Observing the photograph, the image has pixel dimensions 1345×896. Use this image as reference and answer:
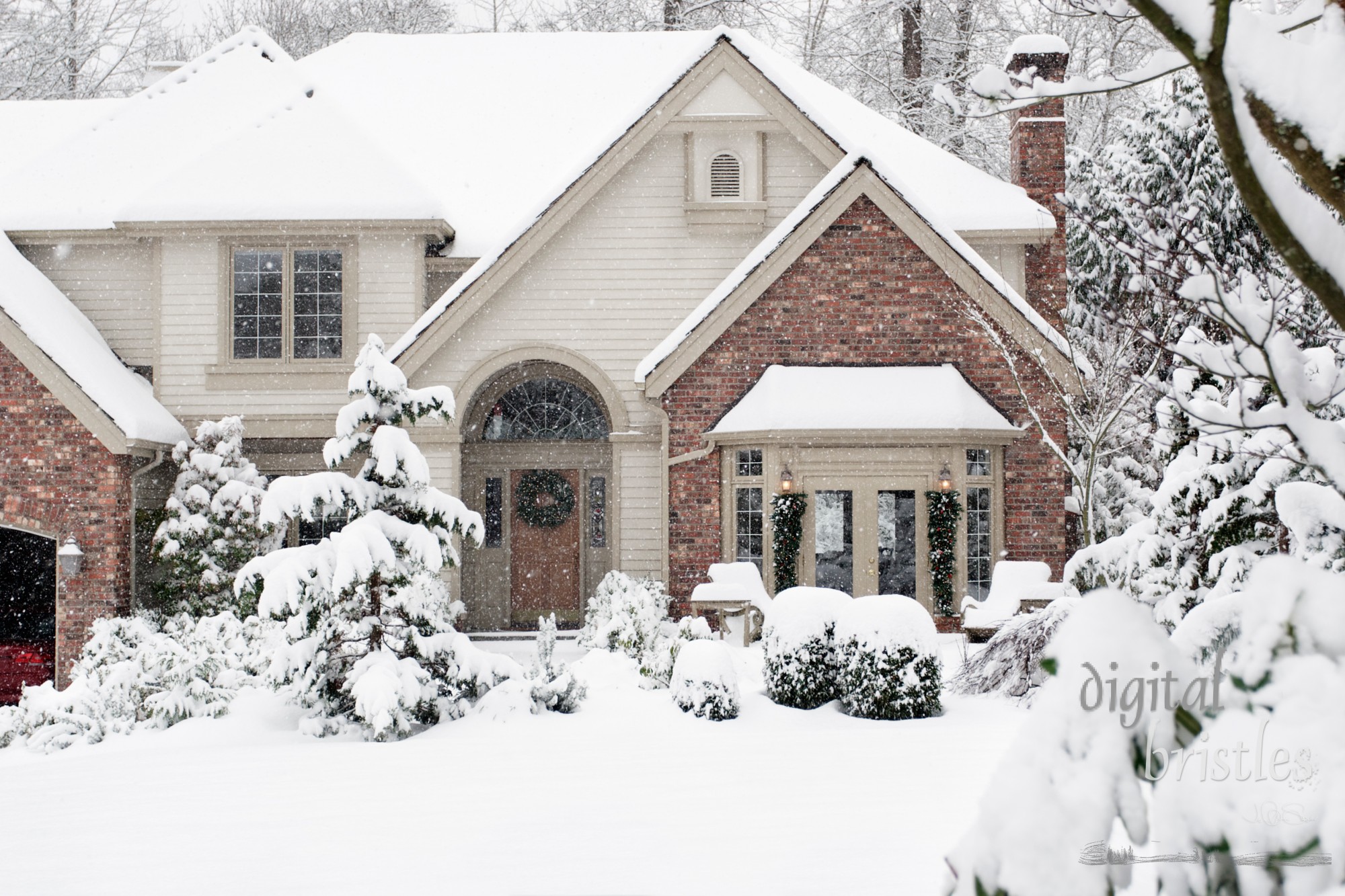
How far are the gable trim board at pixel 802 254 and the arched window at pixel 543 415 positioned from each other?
8.87 ft

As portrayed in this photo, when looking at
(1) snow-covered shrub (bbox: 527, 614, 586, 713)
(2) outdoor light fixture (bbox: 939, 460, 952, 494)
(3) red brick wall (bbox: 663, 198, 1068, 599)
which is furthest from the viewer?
(3) red brick wall (bbox: 663, 198, 1068, 599)

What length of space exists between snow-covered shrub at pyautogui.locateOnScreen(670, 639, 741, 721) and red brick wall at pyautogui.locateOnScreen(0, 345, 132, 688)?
8.43 metres

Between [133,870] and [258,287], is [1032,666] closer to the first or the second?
[133,870]

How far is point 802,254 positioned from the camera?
543 inches

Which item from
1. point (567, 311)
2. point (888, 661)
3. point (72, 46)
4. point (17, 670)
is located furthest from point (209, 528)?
point (72, 46)

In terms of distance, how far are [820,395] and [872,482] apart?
4.01ft

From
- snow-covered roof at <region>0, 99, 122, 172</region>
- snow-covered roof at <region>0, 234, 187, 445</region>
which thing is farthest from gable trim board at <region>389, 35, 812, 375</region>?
snow-covered roof at <region>0, 99, 122, 172</region>

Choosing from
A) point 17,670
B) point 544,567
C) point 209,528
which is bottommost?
point 17,670

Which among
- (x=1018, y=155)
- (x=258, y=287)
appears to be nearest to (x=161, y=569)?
(x=258, y=287)

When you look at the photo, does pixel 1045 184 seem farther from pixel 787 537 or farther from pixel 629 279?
pixel 787 537

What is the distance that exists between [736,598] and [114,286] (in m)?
10.4

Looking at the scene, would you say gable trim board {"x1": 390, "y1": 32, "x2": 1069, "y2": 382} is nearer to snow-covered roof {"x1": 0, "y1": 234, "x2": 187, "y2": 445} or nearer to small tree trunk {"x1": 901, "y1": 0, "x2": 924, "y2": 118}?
snow-covered roof {"x1": 0, "y1": 234, "x2": 187, "y2": 445}

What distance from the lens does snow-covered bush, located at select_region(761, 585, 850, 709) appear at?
927 centimetres

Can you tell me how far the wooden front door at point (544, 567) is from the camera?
53.1 ft
